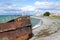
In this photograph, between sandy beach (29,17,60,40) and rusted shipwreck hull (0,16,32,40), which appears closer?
rusted shipwreck hull (0,16,32,40)

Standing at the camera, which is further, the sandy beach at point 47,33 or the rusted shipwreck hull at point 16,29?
the sandy beach at point 47,33

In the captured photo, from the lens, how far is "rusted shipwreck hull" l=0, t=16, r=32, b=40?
312 inches

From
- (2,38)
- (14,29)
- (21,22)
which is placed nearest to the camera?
(2,38)

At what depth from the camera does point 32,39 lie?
9375 millimetres

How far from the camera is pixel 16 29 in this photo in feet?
28.0

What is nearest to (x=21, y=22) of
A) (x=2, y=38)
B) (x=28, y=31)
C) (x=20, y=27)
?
(x=20, y=27)

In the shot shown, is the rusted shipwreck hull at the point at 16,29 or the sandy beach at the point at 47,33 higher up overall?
the rusted shipwreck hull at the point at 16,29

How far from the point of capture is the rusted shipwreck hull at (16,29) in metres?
7.91

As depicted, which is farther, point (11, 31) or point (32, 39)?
point (32, 39)

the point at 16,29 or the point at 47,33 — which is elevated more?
the point at 16,29

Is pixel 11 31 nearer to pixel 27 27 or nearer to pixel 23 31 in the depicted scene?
pixel 23 31

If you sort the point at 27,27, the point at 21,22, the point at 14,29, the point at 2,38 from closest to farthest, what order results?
the point at 2,38
the point at 14,29
the point at 21,22
the point at 27,27

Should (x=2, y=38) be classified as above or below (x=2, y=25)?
below

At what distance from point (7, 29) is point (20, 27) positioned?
1.04m
